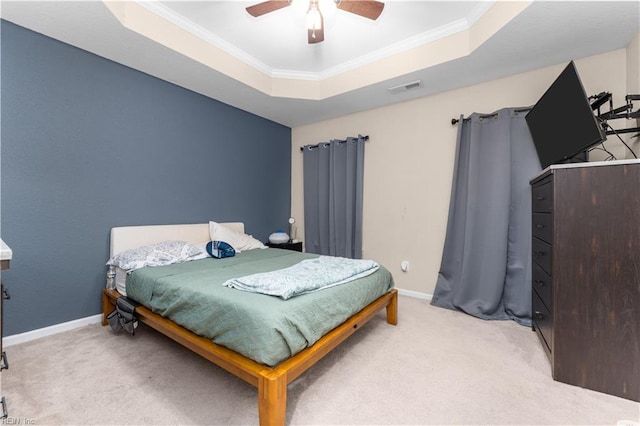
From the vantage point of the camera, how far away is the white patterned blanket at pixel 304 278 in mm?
1615

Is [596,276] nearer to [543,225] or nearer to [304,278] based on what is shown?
[543,225]

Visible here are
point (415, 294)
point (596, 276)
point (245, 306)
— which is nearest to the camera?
point (245, 306)

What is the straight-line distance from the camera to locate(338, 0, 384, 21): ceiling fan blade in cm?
180

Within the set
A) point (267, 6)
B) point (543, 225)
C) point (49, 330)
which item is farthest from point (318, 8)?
point (49, 330)

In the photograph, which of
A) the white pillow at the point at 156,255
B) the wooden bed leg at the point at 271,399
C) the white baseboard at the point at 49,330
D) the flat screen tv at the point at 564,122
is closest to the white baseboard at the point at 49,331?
the white baseboard at the point at 49,330

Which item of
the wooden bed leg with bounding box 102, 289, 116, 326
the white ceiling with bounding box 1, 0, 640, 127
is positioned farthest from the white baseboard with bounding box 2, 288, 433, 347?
the white ceiling with bounding box 1, 0, 640, 127

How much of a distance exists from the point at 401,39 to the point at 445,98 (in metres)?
0.89

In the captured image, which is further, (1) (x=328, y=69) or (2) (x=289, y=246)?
(2) (x=289, y=246)

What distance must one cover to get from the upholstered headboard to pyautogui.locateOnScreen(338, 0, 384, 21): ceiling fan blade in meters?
2.60

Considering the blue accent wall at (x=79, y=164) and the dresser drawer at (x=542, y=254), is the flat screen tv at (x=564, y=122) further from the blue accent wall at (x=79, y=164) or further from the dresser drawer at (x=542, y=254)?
the blue accent wall at (x=79, y=164)

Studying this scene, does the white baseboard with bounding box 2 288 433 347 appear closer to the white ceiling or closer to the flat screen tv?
the white ceiling

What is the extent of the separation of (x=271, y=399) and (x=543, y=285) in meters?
2.06

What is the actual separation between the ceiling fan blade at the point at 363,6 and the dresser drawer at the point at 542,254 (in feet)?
6.46

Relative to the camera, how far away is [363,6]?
1.84 metres
